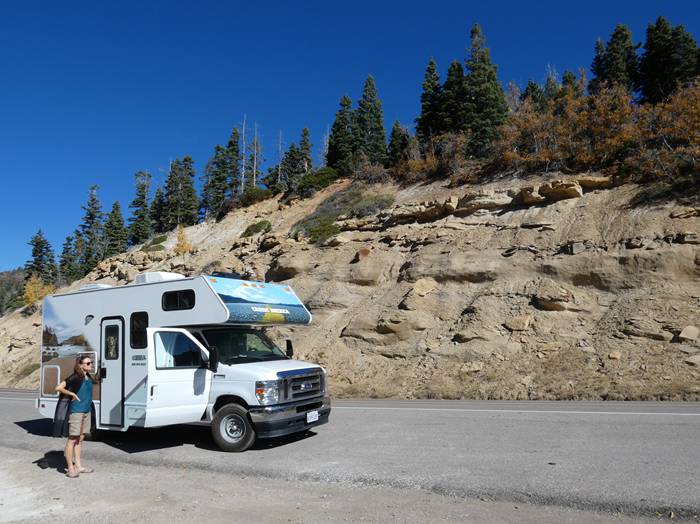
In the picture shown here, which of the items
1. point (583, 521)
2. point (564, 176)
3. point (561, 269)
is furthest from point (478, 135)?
point (583, 521)

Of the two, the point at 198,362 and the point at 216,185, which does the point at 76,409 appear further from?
the point at 216,185

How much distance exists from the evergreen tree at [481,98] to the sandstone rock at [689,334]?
73.4ft

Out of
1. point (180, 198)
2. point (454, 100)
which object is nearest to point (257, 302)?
point (454, 100)

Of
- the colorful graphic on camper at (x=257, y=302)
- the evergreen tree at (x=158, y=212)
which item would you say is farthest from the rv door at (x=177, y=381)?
the evergreen tree at (x=158, y=212)

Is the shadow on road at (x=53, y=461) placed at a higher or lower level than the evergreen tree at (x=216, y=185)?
lower

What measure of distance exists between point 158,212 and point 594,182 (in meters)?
65.3

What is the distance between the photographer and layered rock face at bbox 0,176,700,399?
16.6 meters

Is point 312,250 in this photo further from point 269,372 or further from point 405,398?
point 269,372

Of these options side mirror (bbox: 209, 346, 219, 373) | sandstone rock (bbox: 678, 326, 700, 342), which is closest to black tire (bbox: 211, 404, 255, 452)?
side mirror (bbox: 209, 346, 219, 373)

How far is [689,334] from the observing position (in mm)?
16234

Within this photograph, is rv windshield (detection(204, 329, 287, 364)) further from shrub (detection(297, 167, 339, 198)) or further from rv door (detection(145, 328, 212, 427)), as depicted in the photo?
shrub (detection(297, 167, 339, 198))

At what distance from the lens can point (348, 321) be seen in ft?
76.6

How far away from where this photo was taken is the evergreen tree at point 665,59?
4306 centimetres

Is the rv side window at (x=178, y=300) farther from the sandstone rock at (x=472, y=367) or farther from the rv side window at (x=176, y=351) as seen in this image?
the sandstone rock at (x=472, y=367)
